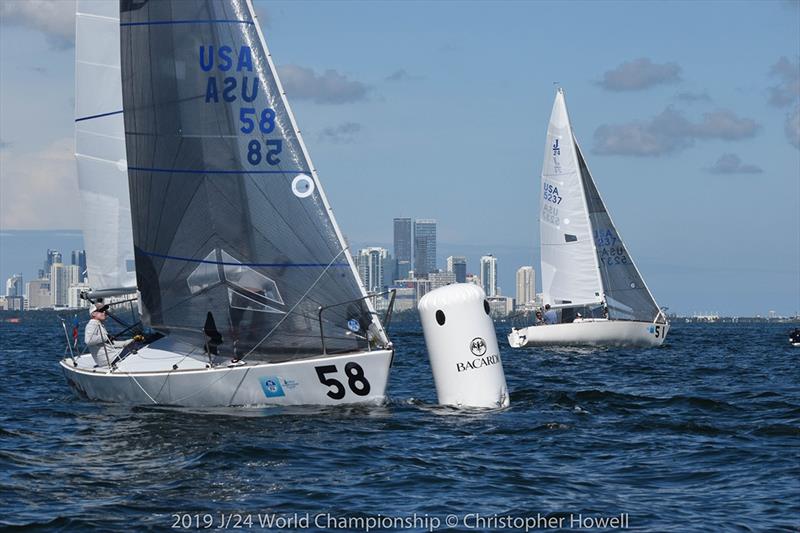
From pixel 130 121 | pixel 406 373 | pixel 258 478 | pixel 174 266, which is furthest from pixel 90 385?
pixel 406 373

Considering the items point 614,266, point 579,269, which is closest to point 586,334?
point 579,269

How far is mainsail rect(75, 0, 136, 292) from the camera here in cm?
2414

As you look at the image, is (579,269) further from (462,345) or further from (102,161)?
(462,345)

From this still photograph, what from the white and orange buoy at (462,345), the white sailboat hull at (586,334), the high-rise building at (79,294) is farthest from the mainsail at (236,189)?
the white sailboat hull at (586,334)

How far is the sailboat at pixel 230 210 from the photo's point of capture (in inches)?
752

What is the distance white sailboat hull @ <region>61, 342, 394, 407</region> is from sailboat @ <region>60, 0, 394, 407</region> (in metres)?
0.03

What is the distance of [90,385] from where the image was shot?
2072 cm

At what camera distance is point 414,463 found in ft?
46.9

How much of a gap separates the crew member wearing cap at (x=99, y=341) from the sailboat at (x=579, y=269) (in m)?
25.9

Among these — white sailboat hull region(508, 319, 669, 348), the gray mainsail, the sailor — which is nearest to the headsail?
the gray mainsail

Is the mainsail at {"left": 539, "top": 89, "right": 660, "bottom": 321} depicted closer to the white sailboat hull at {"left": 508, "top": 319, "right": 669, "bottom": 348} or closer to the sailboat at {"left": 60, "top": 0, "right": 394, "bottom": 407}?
the white sailboat hull at {"left": 508, "top": 319, "right": 669, "bottom": 348}

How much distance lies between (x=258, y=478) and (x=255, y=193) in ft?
22.6

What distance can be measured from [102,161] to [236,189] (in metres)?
6.17

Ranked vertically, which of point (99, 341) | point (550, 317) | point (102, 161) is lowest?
point (550, 317)
